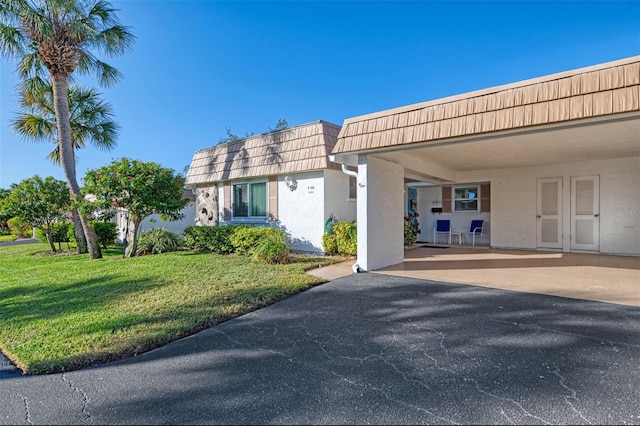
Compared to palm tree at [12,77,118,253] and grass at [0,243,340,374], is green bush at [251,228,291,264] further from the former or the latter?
palm tree at [12,77,118,253]

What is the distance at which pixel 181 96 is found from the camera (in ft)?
52.9

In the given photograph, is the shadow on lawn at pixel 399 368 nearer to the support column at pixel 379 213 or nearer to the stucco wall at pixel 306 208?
the support column at pixel 379 213

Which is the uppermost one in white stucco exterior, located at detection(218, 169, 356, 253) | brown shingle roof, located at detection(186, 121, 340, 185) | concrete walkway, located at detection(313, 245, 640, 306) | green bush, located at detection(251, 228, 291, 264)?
brown shingle roof, located at detection(186, 121, 340, 185)

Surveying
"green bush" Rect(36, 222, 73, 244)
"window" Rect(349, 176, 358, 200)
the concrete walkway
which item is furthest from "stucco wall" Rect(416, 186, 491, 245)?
"green bush" Rect(36, 222, 73, 244)

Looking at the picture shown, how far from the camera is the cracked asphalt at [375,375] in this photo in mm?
2180

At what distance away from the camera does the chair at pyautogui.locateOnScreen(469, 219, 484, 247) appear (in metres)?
11.0

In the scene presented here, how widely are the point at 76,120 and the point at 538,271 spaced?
53.5 ft

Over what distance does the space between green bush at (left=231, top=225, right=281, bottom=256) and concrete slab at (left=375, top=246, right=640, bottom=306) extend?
390 cm

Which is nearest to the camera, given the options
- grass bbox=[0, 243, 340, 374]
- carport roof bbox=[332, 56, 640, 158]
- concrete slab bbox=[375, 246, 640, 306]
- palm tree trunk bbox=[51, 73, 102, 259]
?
grass bbox=[0, 243, 340, 374]

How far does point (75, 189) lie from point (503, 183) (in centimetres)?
1441

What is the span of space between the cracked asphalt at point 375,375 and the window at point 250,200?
283 inches

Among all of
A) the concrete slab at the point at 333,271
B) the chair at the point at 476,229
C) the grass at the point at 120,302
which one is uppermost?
the chair at the point at 476,229

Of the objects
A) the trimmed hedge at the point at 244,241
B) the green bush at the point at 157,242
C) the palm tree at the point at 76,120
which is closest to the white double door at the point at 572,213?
the trimmed hedge at the point at 244,241

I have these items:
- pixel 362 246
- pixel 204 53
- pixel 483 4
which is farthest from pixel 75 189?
pixel 483 4
